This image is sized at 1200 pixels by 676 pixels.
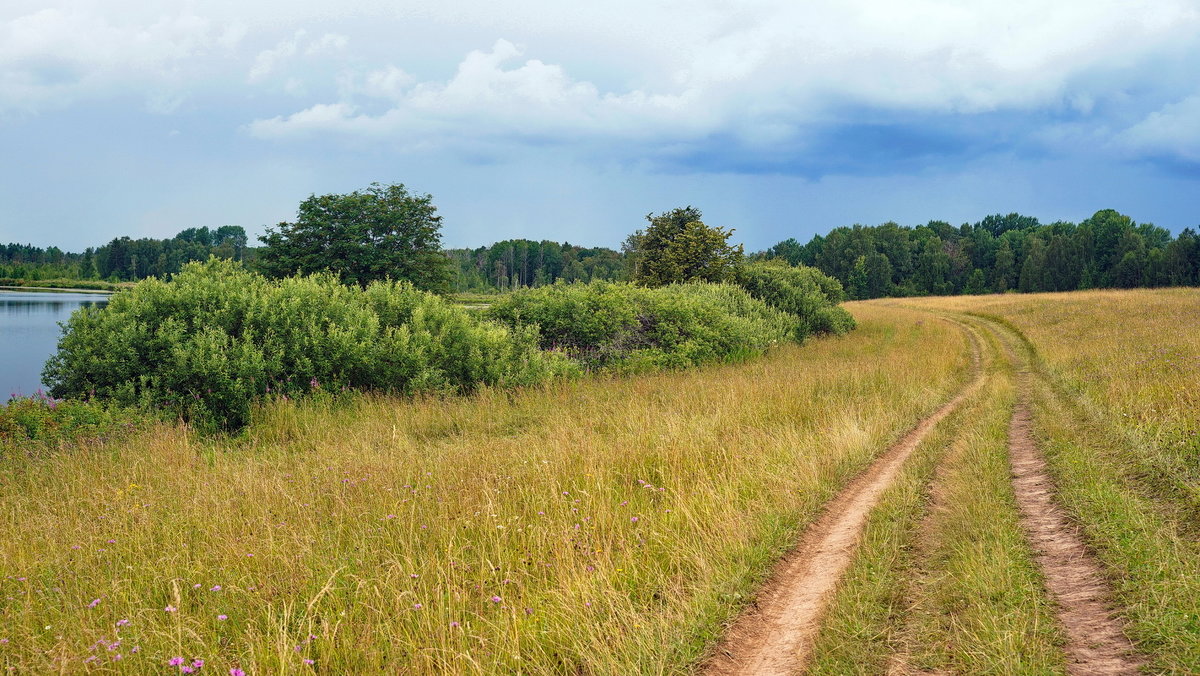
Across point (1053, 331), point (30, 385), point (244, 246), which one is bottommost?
point (30, 385)

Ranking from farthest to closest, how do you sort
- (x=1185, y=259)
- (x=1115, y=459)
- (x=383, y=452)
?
(x=1185, y=259) < (x=383, y=452) < (x=1115, y=459)

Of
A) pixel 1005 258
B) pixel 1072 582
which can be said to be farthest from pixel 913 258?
pixel 1072 582

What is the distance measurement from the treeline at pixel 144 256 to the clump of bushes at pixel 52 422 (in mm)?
134684

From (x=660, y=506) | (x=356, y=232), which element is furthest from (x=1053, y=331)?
(x=356, y=232)

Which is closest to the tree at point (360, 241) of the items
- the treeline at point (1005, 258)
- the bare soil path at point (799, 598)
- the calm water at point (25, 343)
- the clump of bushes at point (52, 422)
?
the calm water at point (25, 343)

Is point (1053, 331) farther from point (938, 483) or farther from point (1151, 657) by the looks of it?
point (1151, 657)

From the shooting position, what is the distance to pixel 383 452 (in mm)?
8844

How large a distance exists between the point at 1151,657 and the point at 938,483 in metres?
3.65

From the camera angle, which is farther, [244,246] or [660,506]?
[244,246]

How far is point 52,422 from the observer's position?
33.9 ft

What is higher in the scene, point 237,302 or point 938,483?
point 237,302

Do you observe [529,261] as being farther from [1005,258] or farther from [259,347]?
[259,347]

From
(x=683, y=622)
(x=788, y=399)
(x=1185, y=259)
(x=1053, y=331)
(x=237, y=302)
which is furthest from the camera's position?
(x=1185, y=259)

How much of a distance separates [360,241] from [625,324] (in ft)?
111
